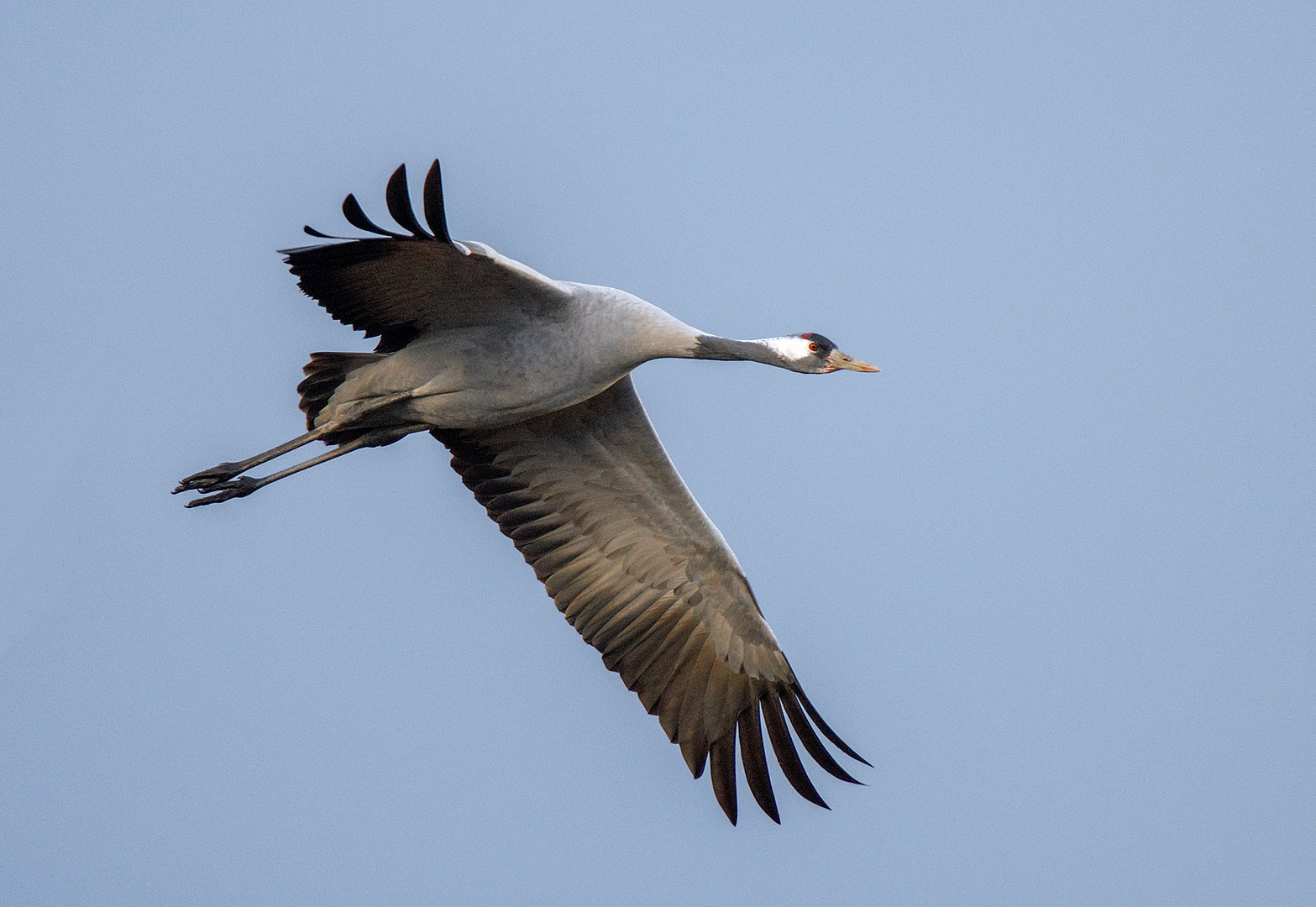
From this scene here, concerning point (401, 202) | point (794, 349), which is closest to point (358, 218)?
point (401, 202)

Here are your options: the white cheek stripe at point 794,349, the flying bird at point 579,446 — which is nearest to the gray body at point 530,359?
the flying bird at point 579,446

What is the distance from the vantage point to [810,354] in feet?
33.2

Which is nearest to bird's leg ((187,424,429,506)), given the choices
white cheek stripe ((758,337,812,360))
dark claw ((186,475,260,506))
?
dark claw ((186,475,260,506))

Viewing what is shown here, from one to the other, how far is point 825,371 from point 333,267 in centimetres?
320

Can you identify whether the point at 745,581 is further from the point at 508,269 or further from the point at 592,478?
the point at 508,269

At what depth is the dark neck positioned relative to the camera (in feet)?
31.8

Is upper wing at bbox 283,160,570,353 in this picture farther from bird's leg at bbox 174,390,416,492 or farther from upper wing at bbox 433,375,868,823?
upper wing at bbox 433,375,868,823

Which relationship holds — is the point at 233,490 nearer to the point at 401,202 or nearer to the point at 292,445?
the point at 292,445

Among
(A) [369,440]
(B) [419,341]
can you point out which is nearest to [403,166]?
(B) [419,341]

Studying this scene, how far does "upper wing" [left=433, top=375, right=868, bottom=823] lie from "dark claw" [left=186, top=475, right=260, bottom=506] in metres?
1.32

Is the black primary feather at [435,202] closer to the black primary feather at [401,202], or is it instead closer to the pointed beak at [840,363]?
the black primary feather at [401,202]

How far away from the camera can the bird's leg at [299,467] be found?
407 inches

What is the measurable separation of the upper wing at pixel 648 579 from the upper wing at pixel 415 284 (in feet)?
3.95

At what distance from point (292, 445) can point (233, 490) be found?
727 millimetres
